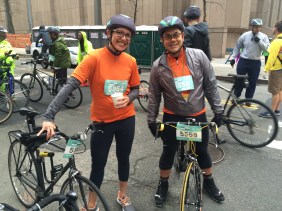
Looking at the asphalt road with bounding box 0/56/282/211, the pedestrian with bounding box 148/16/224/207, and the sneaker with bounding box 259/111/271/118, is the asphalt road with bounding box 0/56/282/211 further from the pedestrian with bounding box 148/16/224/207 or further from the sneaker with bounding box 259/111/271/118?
the pedestrian with bounding box 148/16/224/207

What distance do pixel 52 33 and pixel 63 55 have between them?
0.57m

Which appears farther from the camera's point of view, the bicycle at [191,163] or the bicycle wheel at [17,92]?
the bicycle wheel at [17,92]

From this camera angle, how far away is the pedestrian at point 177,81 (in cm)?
258

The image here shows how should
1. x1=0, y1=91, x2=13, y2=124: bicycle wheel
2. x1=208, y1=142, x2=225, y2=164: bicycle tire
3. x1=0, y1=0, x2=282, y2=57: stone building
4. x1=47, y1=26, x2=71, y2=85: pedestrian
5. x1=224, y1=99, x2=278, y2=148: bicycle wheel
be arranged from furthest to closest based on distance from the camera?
1. x1=0, y1=0, x2=282, y2=57: stone building
2. x1=47, y1=26, x2=71, y2=85: pedestrian
3. x1=0, y1=91, x2=13, y2=124: bicycle wheel
4. x1=224, y1=99, x2=278, y2=148: bicycle wheel
5. x1=208, y1=142, x2=225, y2=164: bicycle tire

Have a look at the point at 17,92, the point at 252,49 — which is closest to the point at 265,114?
the point at 252,49

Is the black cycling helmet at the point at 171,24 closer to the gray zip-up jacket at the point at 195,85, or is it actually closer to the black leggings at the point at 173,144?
the gray zip-up jacket at the point at 195,85

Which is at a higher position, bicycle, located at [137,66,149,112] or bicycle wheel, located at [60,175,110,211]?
bicycle wheel, located at [60,175,110,211]

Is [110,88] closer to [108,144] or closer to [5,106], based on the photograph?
[108,144]

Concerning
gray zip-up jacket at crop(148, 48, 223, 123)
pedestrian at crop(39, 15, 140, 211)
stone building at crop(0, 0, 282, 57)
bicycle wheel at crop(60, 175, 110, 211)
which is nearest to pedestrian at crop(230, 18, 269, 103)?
gray zip-up jacket at crop(148, 48, 223, 123)

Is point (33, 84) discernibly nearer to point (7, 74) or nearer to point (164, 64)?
point (7, 74)

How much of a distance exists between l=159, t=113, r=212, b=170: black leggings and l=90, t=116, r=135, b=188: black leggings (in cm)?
37

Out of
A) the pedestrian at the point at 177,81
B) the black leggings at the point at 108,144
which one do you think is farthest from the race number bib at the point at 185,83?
the black leggings at the point at 108,144

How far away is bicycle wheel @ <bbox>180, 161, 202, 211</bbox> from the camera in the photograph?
248cm

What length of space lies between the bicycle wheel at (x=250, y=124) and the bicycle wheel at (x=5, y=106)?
13.6ft
